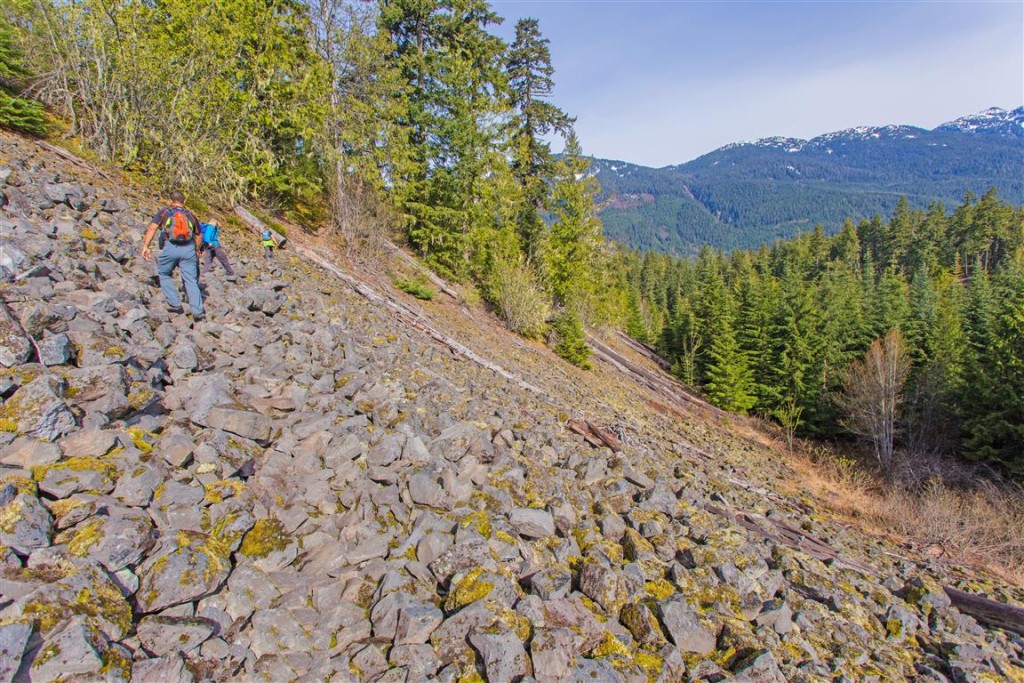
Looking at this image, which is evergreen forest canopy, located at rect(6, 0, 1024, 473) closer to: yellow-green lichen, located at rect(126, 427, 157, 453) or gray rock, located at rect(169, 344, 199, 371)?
gray rock, located at rect(169, 344, 199, 371)

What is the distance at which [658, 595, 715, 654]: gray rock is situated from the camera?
12.2 feet

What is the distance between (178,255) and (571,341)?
57.5 ft

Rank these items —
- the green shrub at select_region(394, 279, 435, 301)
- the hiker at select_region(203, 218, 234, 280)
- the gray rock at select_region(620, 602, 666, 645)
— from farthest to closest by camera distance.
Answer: the green shrub at select_region(394, 279, 435, 301) → the hiker at select_region(203, 218, 234, 280) → the gray rock at select_region(620, 602, 666, 645)

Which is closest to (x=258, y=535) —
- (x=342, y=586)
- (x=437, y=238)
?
(x=342, y=586)

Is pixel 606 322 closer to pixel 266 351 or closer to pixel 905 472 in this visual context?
pixel 905 472

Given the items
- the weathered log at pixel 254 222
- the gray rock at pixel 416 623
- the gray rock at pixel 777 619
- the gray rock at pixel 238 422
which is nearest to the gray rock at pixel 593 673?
the gray rock at pixel 416 623

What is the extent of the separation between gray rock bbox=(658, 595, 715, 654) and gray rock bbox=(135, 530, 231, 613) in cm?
313

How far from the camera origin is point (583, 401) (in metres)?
14.4

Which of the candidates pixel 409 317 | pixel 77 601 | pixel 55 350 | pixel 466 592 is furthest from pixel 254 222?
pixel 466 592

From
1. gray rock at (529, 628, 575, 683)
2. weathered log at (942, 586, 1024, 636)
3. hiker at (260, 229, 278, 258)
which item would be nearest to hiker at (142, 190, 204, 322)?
hiker at (260, 229, 278, 258)

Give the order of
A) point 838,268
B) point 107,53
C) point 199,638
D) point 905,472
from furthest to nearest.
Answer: point 838,268 < point 905,472 < point 107,53 < point 199,638

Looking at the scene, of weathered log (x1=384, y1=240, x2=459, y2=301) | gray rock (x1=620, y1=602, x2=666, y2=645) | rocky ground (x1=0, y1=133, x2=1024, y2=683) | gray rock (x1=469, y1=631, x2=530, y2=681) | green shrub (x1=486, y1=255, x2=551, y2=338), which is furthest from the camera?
green shrub (x1=486, y1=255, x2=551, y2=338)

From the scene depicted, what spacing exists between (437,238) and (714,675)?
2082 centimetres

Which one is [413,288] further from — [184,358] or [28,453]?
[28,453]
